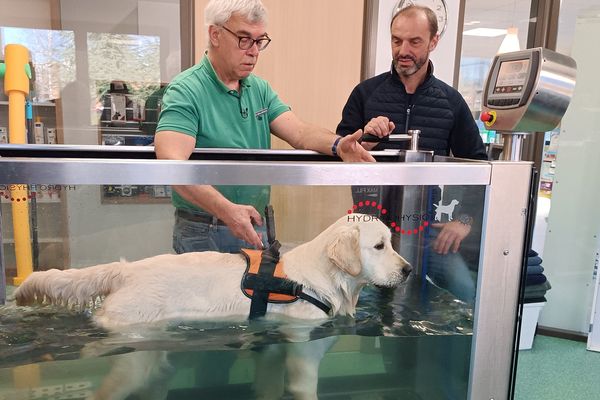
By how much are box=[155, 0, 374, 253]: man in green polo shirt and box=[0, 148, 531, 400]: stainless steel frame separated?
0.22m

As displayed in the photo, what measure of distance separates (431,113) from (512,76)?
0.96 meters

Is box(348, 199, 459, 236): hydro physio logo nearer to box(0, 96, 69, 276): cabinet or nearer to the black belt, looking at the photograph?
the black belt

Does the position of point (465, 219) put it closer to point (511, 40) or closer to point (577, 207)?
point (577, 207)

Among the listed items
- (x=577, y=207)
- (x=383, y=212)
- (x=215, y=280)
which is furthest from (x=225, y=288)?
(x=577, y=207)

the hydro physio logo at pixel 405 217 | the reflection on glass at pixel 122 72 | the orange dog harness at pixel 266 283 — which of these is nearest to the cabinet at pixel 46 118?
the reflection on glass at pixel 122 72

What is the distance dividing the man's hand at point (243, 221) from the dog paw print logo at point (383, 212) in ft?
0.66

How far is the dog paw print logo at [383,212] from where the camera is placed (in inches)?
37.9

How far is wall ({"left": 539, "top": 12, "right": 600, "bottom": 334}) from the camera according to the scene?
2.82m

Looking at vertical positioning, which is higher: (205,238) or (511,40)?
(511,40)

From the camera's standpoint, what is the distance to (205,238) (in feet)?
3.29

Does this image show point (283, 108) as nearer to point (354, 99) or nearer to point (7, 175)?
point (354, 99)

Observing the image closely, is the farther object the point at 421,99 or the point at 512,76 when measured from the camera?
the point at 421,99

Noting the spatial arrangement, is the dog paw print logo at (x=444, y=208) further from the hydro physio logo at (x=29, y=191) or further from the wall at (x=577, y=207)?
the wall at (x=577, y=207)

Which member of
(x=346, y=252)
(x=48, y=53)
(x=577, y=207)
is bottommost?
(x=577, y=207)
